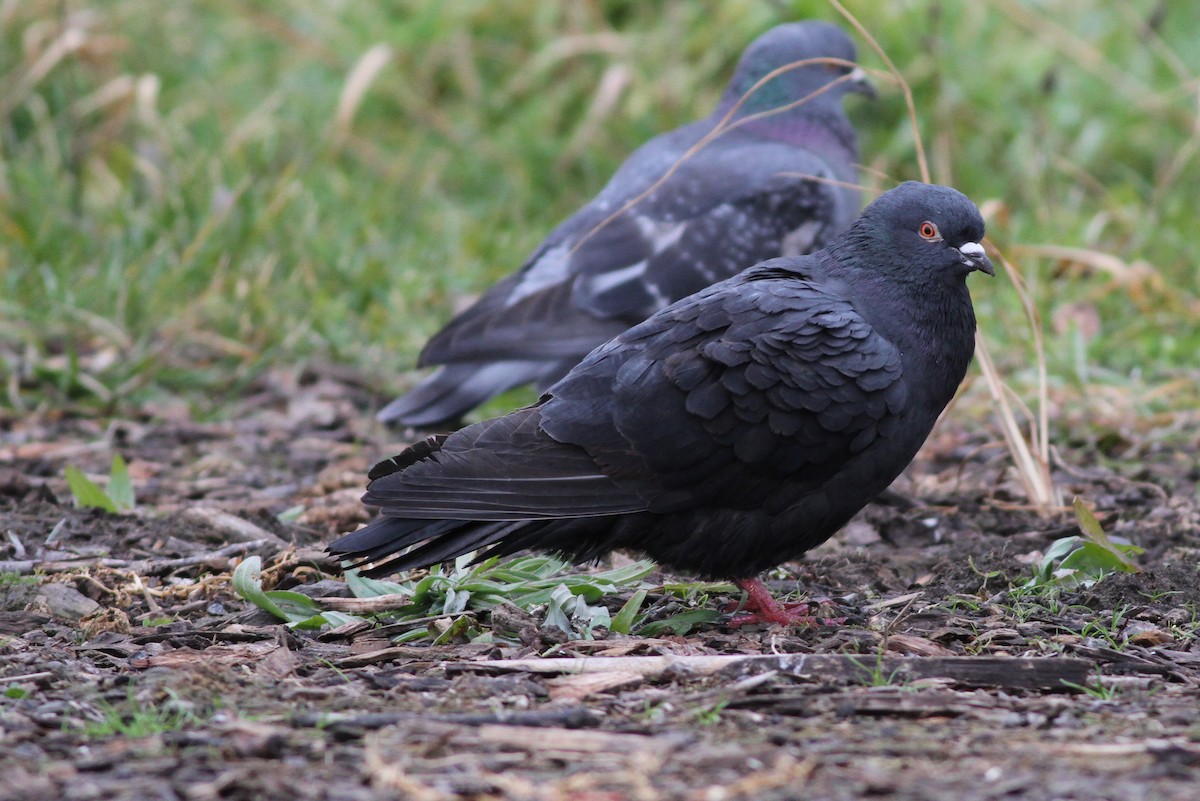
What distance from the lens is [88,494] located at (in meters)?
4.54

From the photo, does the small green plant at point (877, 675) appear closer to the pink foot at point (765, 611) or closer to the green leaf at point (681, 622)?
the pink foot at point (765, 611)

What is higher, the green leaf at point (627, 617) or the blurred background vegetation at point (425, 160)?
the blurred background vegetation at point (425, 160)

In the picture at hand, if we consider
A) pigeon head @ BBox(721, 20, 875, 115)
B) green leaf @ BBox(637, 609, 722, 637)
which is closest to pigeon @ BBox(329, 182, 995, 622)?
green leaf @ BBox(637, 609, 722, 637)

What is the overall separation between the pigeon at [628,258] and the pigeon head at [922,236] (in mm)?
1638

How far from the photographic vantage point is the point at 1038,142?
26.0ft

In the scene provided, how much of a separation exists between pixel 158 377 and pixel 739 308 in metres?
3.20

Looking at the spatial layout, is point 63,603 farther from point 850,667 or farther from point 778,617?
point 850,667

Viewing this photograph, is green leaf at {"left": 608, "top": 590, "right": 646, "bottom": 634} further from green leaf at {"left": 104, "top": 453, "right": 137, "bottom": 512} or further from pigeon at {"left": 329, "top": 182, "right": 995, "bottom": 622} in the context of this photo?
green leaf at {"left": 104, "top": 453, "right": 137, "bottom": 512}

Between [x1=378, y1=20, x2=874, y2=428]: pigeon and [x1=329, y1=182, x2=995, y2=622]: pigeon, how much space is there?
6.03 ft

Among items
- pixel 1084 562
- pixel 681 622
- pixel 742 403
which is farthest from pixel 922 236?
pixel 681 622

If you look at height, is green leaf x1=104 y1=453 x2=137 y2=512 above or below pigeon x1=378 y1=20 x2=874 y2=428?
below

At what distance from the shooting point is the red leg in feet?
12.0

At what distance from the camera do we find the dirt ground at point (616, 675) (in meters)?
2.46

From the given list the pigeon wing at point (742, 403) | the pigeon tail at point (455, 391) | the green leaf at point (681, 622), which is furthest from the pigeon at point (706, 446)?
the pigeon tail at point (455, 391)
